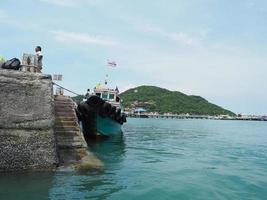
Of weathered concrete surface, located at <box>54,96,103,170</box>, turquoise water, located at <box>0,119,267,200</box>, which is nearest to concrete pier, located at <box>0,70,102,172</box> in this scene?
turquoise water, located at <box>0,119,267,200</box>

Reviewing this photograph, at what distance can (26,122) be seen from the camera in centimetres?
1026

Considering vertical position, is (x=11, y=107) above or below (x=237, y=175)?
above

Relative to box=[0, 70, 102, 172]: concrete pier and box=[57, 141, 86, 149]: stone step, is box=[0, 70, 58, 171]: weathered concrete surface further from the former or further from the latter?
box=[57, 141, 86, 149]: stone step

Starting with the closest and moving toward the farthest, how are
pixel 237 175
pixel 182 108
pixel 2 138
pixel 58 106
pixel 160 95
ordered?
1. pixel 2 138
2. pixel 237 175
3. pixel 58 106
4. pixel 182 108
5. pixel 160 95

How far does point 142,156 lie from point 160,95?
163835 mm

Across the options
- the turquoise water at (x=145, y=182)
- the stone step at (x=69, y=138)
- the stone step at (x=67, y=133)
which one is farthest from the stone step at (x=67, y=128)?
the turquoise water at (x=145, y=182)

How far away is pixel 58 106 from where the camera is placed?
1720cm

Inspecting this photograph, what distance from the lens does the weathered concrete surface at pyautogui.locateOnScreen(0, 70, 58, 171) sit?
10.0m

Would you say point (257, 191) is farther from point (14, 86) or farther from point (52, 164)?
point (14, 86)

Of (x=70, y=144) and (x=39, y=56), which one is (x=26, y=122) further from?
(x=39, y=56)

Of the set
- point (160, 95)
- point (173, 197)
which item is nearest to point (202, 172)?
point (173, 197)

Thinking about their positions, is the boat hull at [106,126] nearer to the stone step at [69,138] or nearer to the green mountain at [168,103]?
the stone step at [69,138]

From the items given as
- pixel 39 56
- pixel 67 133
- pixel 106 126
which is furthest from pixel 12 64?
pixel 106 126

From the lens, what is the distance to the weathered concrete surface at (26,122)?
10.0 metres
